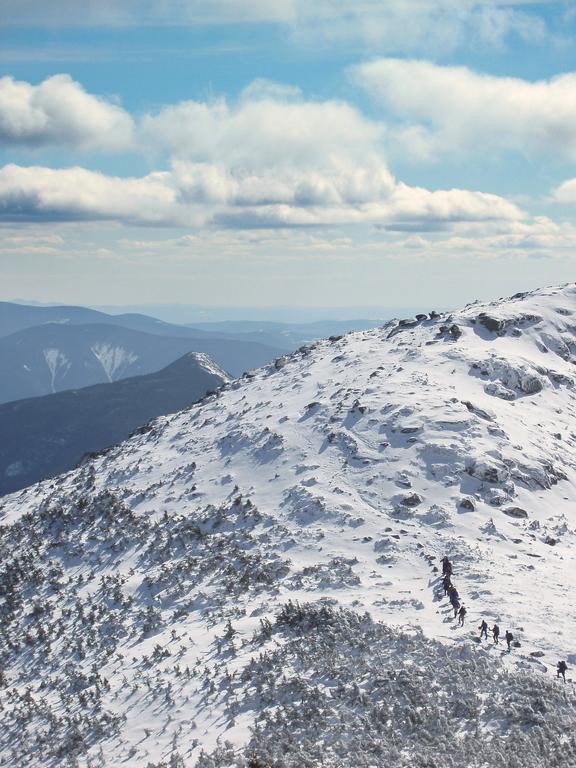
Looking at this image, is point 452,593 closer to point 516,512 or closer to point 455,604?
point 455,604

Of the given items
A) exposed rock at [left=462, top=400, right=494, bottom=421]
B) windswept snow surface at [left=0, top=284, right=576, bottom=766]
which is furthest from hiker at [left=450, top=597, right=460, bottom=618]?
exposed rock at [left=462, top=400, right=494, bottom=421]

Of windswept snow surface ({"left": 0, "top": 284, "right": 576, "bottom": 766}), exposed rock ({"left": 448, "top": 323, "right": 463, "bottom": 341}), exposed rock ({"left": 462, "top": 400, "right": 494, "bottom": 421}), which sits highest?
exposed rock ({"left": 448, "top": 323, "right": 463, "bottom": 341})

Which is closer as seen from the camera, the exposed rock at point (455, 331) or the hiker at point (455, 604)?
the hiker at point (455, 604)

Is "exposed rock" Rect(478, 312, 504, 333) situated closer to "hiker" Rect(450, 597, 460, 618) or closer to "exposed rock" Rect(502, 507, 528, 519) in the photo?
"exposed rock" Rect(502, 507, 528, 519)

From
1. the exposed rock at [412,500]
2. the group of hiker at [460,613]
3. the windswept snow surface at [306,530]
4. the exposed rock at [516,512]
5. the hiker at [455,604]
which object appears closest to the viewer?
the group of hiker at [460,613]

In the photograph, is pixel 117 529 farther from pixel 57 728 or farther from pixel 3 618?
pixel 57 728

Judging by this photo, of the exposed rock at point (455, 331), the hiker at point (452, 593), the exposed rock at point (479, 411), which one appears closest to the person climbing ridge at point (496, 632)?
the hiker at point (452, 593)

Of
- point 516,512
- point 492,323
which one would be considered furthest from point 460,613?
point 492,323

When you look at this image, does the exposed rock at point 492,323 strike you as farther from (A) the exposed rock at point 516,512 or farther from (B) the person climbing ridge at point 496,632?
(B) the person climbing ridge at point 496,632
